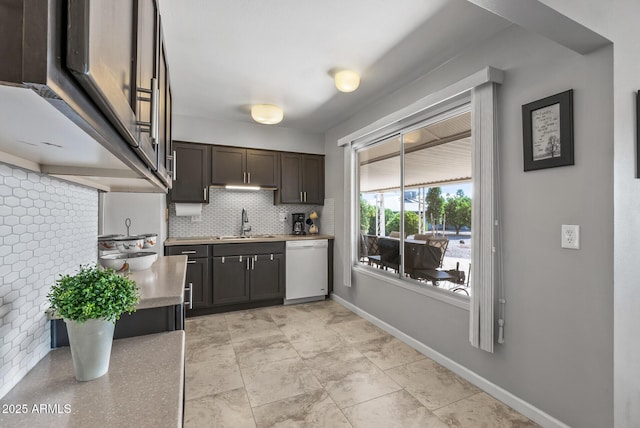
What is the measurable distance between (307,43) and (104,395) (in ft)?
7.49

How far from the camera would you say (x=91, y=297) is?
0.85 meters

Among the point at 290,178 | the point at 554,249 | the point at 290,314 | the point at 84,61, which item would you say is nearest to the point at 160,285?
the point at 84,61

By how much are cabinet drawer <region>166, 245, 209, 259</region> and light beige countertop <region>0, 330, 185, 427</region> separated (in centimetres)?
255

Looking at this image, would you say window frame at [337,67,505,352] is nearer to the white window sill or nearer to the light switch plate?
the white window sill

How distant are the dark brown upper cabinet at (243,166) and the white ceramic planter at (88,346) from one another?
325 centimetres

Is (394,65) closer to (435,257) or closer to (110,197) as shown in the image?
(435,257)

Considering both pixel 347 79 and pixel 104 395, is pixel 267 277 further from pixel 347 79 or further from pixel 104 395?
pixel 104 395

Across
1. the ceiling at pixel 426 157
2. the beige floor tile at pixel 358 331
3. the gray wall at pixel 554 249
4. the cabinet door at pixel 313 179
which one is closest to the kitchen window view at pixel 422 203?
the ceiling at pixel 426 157

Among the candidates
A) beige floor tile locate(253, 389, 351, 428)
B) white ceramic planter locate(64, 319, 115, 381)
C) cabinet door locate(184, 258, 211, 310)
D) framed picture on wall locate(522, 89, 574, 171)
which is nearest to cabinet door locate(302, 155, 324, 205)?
cabinet door locate(184, 258, 211, 310)

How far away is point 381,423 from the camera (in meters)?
1.79

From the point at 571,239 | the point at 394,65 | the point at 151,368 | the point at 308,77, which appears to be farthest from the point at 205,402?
the point at 394,65

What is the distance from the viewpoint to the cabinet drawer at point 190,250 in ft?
11.5

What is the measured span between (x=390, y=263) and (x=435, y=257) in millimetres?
656

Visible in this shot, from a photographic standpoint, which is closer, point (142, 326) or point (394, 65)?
point (142, 326)
